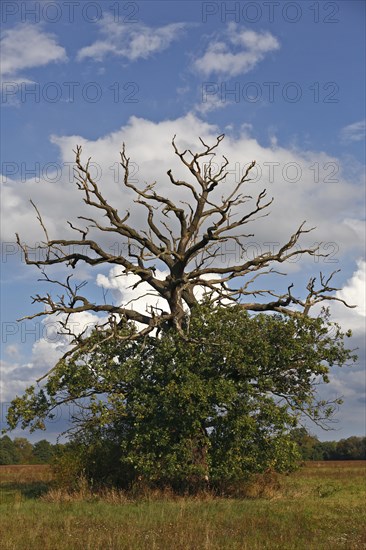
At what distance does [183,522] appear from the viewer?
18.2 metres

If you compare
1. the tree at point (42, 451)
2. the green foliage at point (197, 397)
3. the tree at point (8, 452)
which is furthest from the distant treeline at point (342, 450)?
the green foliage at point (197, 397)

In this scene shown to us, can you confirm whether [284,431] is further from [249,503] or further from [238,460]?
[249,503]

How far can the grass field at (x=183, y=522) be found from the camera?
15.4m

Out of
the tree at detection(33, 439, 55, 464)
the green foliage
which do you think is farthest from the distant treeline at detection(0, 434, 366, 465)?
the green foliage

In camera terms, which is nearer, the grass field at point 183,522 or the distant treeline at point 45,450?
the grass field at point 183,522

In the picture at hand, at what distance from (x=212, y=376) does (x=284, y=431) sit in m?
3.62

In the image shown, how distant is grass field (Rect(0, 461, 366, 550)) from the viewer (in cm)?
1538

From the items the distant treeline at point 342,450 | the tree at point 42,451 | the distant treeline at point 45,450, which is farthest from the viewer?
the distant treeline at point 342,450

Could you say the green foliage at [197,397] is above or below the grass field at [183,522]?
above

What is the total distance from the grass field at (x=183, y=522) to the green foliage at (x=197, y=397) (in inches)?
61.8

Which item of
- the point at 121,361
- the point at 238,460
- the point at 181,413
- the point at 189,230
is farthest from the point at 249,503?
the point at 189,230

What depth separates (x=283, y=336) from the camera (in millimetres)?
27625

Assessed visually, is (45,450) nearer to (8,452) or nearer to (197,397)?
(8,452)

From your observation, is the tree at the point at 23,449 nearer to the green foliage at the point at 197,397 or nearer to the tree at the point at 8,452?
the tree at the point at 8,452
